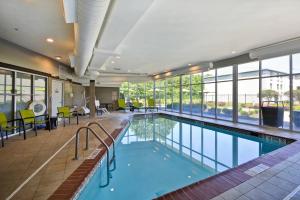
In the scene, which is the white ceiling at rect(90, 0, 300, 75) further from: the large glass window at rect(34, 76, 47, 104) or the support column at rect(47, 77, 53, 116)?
the support column at rect(47, 77, 53, 116)

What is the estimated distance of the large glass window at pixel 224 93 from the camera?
7737mm

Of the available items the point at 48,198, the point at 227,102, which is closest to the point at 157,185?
the point at 48,198

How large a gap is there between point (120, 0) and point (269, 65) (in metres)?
5.96

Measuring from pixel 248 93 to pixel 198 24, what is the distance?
14.6ft

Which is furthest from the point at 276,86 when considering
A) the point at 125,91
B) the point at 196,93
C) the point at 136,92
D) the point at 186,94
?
the point at 125,91

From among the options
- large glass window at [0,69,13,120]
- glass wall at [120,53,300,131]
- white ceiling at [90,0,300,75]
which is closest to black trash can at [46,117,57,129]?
large glass window at [0,69,13,120]

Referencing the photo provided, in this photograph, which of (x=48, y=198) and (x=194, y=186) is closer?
(x=48, y=198)

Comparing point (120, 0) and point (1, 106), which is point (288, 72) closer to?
point (120, 0)

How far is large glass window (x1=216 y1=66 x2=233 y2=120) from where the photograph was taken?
25.4ft

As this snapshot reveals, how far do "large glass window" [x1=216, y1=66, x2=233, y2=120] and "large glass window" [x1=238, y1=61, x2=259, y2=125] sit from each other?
0.54 meters

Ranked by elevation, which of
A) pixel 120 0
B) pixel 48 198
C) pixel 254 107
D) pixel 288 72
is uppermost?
pixel 120 0

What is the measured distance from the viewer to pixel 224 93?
8117mm

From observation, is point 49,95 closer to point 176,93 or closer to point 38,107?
point 38,107

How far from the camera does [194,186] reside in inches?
91.7
